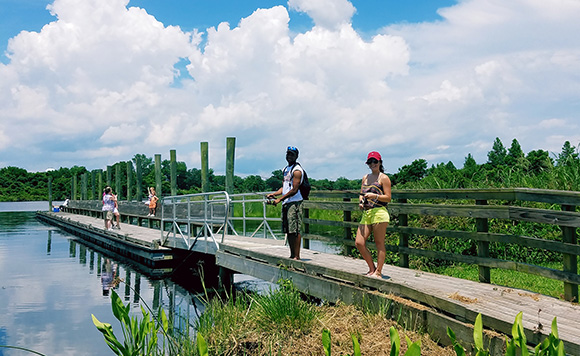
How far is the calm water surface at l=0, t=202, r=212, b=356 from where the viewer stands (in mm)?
9125

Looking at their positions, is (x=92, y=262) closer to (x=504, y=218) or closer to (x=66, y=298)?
(x=66, y=298)

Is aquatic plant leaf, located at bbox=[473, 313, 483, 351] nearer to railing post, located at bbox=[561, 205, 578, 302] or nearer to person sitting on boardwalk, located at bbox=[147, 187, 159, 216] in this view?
railing post, located at bbox=[561, 205, 578, 302]

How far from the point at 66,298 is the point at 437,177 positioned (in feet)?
31.3

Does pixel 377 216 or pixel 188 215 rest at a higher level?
pixel 377 216

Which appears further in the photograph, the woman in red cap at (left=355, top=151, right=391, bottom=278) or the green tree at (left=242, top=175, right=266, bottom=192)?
the green tree at (left=242, top=175, right=266, bottom=192)

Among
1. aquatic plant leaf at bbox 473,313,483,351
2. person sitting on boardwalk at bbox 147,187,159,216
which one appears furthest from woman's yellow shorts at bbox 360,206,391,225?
person sitting on boardwalk at bbox 147,187,159,216

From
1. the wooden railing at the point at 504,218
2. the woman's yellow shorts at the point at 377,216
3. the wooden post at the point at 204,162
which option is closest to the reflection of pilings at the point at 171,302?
the wooden railing at the point at 504,218

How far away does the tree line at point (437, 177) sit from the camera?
1056cm

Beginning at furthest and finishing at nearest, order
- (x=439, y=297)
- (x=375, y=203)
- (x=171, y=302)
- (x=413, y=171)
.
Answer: (x=413, y=171) < (x=171, y=302) < (x=375, y=203) < (x=439, y=297)

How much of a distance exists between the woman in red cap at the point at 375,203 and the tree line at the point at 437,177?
1.69 metres

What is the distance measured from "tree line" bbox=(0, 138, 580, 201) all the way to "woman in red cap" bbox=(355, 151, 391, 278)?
1693 mm

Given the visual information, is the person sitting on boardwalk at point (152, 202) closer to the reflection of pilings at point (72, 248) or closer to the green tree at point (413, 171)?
the reflection of pilings at point (72, 248)

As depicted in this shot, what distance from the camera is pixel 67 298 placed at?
12648 millimetres

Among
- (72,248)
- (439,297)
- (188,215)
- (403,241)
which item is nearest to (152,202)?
(72,248)
